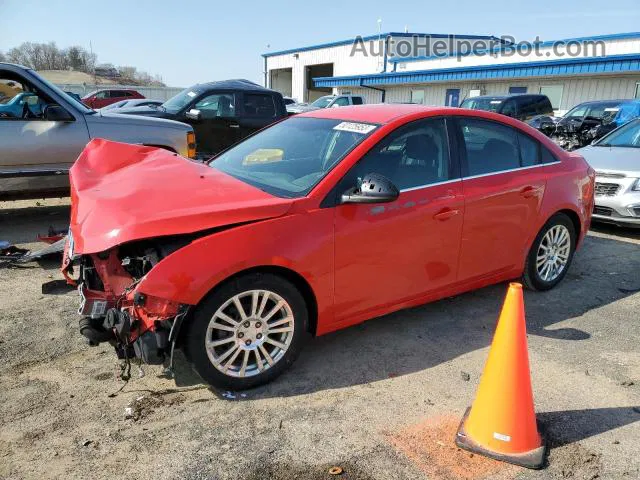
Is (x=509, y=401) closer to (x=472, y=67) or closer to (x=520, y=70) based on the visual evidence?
(x=520, y=70)

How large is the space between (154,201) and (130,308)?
651 mm

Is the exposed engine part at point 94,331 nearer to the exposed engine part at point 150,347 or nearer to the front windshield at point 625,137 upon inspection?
the exposed engine part at point 150,347

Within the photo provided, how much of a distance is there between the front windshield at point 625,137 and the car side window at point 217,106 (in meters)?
6.70

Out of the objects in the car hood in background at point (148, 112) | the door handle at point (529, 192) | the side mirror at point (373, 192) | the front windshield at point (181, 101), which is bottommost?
the door handle at point (529, 192)

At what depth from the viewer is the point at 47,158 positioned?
6258 mm

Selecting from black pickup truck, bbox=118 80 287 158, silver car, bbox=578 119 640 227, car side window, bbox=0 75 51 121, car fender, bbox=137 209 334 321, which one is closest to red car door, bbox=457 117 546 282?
car fender, bbox=137 209 334 321

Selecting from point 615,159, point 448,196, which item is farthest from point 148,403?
point 615,159

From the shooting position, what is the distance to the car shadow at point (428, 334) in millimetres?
3293

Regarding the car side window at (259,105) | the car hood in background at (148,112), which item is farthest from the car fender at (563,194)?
the car hood in background at (148,112)

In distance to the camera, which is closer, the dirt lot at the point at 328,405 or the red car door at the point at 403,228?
the dirt lot at the point at 328,405

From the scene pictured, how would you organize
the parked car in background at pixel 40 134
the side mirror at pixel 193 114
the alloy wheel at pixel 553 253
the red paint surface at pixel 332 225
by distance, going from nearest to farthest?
the red paint surface at pixel 332 225 → the alloy wheel at pixel 553 253 → the parked car in background at pixel 40 134 → the side mirror at pixel 193 114

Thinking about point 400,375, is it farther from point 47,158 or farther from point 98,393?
point 47,158

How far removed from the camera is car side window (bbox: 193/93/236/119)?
1019 cm

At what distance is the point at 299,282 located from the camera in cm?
315
